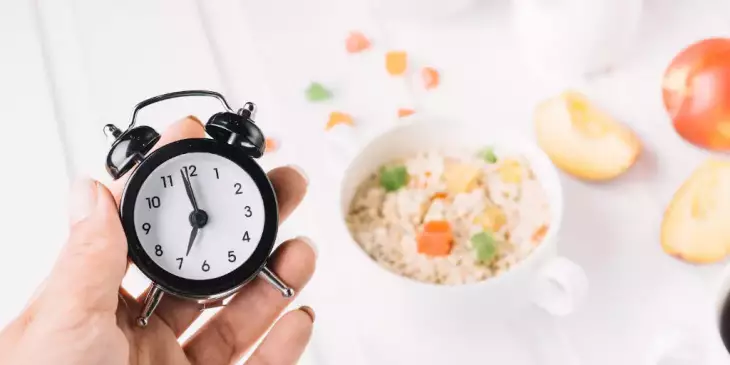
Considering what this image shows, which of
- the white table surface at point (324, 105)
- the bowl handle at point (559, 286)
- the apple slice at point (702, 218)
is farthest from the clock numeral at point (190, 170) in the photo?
the apple slice at point (702, 218)

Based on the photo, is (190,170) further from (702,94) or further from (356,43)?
(702,94)

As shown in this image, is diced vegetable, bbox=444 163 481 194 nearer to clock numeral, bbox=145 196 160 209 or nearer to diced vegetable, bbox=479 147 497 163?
diced vegetable, bbox=479 147 497 163

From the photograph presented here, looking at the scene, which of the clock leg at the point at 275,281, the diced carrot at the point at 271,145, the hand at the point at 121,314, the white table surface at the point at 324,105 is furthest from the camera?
the diced carrot at the point at 271,145

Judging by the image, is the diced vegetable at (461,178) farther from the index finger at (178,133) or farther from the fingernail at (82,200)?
the fingernail at (82,200)

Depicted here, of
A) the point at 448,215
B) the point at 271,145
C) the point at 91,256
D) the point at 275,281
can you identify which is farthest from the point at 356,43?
the point at 91,256

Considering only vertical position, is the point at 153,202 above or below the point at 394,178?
above
